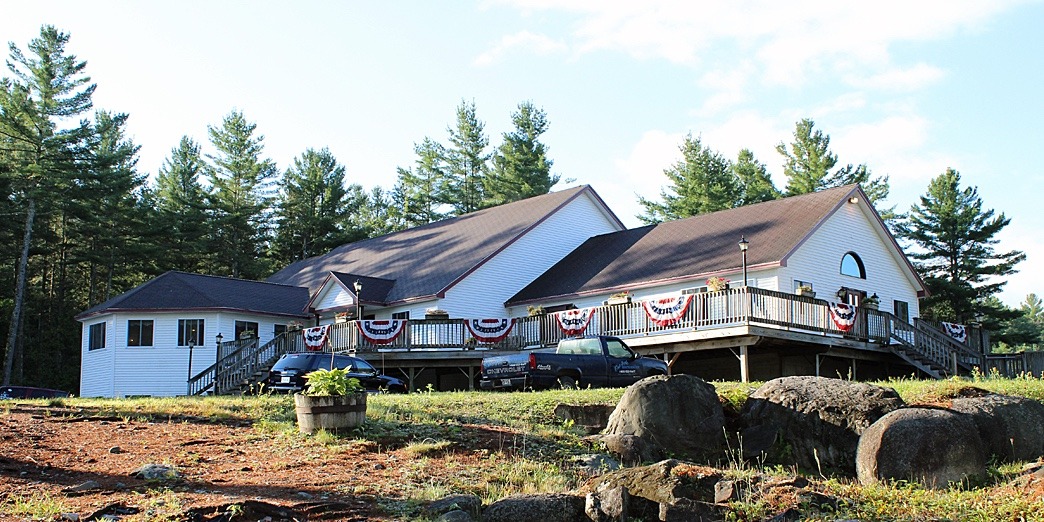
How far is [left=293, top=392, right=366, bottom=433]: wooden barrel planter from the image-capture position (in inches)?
535

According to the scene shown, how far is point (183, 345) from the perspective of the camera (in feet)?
121

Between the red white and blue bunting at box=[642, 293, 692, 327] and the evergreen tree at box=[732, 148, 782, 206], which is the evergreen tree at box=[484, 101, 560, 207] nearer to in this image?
the evergreen tree at box=[732, 148, 782, 206]

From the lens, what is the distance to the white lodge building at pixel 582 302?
28.1 m

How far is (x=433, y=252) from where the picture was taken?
39.7 m

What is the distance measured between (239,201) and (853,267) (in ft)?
141

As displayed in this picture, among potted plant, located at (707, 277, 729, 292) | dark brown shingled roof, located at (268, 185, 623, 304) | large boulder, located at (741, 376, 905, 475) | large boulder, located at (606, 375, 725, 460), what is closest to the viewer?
large boulder, located at (741, 376, 905, 475)

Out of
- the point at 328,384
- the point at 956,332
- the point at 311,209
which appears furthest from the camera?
the point at 311,209

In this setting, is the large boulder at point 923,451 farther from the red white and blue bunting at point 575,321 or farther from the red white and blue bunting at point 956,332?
the red white and blue bunting at point 956,332

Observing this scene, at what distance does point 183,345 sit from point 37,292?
2392cm

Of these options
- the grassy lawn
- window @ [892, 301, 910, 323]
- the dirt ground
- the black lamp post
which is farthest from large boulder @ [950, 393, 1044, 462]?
the black lamp post

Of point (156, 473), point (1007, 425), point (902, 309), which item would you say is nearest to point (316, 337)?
point (902, 309)

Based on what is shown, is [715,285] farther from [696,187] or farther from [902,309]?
[696,187]

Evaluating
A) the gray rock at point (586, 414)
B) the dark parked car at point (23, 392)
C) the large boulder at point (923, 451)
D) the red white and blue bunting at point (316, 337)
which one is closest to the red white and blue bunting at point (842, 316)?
the gray rock at point (586, 414)

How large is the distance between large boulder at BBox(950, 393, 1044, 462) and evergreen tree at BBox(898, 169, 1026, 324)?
38970 mm
